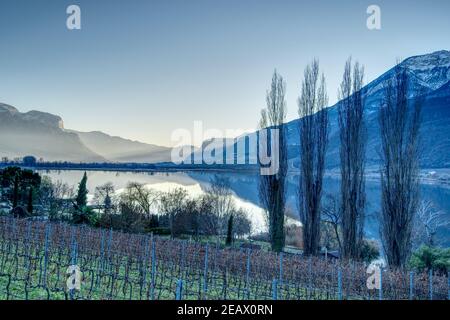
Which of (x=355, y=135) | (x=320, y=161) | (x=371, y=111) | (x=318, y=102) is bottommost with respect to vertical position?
(x=320, y=161)

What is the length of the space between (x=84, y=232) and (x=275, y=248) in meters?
8.20

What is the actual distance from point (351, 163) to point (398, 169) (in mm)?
2168

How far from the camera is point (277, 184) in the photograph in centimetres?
1859

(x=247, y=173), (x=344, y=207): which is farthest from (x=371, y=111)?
(x=344, y=207)

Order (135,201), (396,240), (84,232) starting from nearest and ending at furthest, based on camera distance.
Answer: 1. (396,240)
2. (84,232)
3. (135,201)

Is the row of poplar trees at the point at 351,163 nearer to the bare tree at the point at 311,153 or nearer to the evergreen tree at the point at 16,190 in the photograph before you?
the bare tree at the point at 311,153

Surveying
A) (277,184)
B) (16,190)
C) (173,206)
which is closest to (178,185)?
(173,206)

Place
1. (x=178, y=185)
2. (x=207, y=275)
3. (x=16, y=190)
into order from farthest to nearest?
(x=178, y=185) → (x=16, y=190) → (x=207, y=275)

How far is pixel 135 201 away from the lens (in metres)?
30.5

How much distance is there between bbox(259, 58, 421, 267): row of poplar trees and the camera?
51.4ft

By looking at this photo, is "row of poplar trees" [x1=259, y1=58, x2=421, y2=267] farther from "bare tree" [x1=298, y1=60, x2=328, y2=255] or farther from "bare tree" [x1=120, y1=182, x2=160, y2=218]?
"bare tree" [x1=120, y1=182, x2=160, y2=218]

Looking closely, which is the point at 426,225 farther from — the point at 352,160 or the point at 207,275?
the point at 207,275
